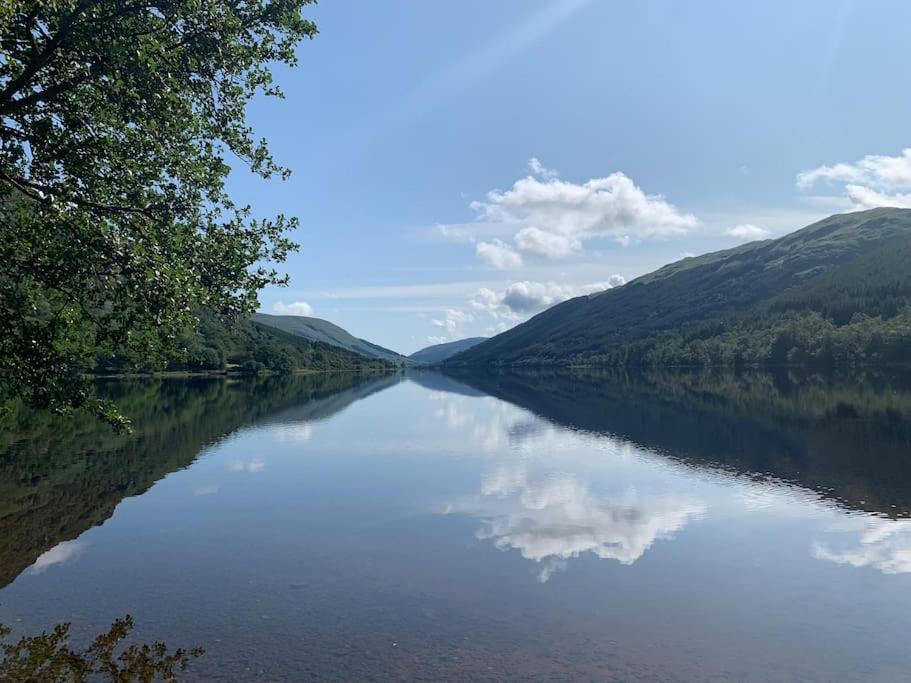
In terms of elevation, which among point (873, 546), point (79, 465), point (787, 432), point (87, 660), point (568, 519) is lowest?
point (568, 519)

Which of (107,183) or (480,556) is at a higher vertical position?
(107,183)

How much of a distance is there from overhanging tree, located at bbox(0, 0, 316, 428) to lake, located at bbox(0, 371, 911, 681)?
10.1 metres

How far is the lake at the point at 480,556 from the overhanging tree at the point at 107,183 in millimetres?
10147

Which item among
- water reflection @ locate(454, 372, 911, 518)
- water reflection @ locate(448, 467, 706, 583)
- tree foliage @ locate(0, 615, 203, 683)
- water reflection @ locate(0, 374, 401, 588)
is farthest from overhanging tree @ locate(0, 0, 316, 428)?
water reflection @ locate(454, 372, 911, 518)

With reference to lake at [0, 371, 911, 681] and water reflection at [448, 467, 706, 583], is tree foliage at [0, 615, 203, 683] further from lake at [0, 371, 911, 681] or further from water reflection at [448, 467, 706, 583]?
water reflection at [448, 467, 706, 583]

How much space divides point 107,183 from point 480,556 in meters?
22.7

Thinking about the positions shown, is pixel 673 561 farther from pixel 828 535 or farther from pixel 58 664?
pixel 58 664

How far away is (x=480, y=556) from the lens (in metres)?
28.7

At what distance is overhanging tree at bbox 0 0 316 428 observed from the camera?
17.4m

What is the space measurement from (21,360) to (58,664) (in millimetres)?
9631

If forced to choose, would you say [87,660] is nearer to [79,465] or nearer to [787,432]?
[79,465]

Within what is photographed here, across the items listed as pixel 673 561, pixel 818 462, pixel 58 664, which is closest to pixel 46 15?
pixel 58 664

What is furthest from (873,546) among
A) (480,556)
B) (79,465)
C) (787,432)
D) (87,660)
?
(79,465)

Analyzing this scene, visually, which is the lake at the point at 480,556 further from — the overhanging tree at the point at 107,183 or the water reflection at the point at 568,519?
the overhanging tree at the point at 107,183
